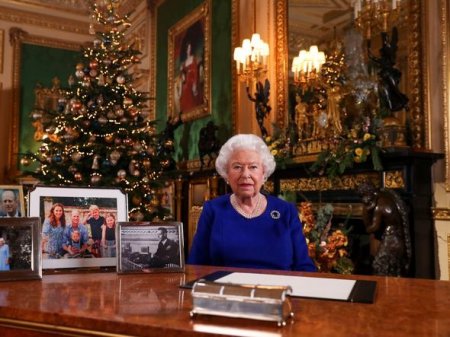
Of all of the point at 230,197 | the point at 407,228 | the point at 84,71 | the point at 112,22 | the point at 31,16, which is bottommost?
the point at 407,228

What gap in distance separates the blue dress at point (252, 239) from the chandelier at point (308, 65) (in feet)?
11.0

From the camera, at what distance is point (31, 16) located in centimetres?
1033

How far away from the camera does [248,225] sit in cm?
203

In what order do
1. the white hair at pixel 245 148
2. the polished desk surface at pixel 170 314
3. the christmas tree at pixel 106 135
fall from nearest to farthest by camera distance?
1. the polished desk surface at pixel 170 314
2. the white hair at pixel 245 148
3. the christmas tree at pixel 106 135

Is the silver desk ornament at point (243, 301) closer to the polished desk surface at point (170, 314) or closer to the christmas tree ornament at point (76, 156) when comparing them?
the polished desk surface at point (170, 314)

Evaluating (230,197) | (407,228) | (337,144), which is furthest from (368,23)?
(230,197)

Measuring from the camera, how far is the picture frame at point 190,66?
296 inches

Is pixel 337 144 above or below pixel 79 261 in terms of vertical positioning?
above

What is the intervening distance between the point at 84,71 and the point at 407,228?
3.73 m

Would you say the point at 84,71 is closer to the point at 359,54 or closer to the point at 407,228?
the point at 359,54

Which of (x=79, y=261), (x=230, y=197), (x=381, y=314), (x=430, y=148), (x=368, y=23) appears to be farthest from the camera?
(x=368, y=23)

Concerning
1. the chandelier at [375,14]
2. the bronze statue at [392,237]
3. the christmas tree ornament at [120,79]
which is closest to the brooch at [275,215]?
the bronze statue at [392,237]

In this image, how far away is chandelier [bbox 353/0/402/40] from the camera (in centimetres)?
417

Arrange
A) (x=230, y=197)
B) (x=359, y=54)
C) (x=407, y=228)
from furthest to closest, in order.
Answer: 1. (x=359, y=54)
2. (x=407, y=228)
3. (x=230, y=197)
